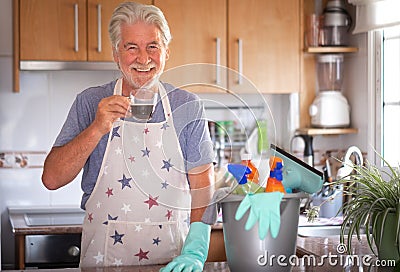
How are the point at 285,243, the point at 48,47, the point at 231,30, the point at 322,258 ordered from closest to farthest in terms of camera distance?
the point at 285,243 → the point at 322,258 → the point at 48,47 → the point at 231,30

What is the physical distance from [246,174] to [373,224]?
39cm

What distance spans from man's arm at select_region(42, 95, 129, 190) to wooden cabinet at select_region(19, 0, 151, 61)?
4.41ft

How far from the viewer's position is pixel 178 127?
86.0 inches

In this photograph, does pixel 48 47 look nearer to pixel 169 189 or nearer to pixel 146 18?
pixel 146 18

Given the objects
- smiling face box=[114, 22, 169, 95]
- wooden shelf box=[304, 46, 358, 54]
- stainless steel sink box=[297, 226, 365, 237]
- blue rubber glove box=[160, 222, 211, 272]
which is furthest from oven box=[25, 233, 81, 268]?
wooden shelf box=[304, 46, 358, 54]

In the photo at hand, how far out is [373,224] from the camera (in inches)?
76.2

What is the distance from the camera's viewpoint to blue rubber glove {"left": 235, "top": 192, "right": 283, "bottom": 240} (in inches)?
68.6

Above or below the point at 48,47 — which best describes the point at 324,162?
below

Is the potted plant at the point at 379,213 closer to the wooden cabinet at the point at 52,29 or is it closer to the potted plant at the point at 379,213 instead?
the potted plant at the point at 379,213

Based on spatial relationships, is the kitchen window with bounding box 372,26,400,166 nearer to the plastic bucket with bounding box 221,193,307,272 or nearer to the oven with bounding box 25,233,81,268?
the oven with bounding box 25,233,81,268

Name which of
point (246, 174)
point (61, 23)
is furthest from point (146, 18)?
point (61, 23)

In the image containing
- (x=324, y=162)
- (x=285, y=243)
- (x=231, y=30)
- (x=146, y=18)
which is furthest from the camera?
(x=324, y=162)

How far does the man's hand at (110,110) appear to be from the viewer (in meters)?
2.11

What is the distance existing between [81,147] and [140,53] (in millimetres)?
340
